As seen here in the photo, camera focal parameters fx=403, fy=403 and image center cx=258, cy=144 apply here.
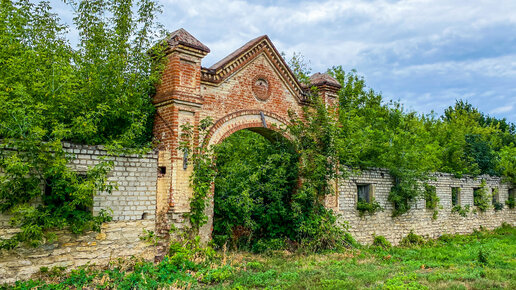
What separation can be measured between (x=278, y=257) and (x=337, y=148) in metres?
3.69

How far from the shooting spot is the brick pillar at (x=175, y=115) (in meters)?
9.08

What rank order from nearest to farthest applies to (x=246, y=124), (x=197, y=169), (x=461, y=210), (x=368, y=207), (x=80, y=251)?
(x=80, y=251), (x=197, y=169), (x=246, y=124), (x=368, y=207), (x=461, y=210)

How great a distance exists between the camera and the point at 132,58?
9359 millimetres

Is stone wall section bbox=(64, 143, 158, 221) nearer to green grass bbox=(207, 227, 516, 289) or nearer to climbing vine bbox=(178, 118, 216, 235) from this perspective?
climbing vine bbox=(178, 118, 216, 235)

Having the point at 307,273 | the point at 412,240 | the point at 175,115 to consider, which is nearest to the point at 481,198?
the point at 412,240

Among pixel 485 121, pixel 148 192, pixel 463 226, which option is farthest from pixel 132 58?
pixel 485 121

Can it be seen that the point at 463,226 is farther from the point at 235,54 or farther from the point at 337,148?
the point at 235,54

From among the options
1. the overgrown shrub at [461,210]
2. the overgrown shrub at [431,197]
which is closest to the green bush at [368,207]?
the overgrown shrub at [431,197]

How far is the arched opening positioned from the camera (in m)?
10.6

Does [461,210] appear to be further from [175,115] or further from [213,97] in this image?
[175,115]

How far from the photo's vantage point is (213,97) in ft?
33.8

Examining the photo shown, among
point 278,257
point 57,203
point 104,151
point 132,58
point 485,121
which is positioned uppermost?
point 485,121

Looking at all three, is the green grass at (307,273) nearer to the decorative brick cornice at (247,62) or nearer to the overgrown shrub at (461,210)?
the decorative brick cornice at (247,62)

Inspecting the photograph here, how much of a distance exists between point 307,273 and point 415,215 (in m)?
8.63
